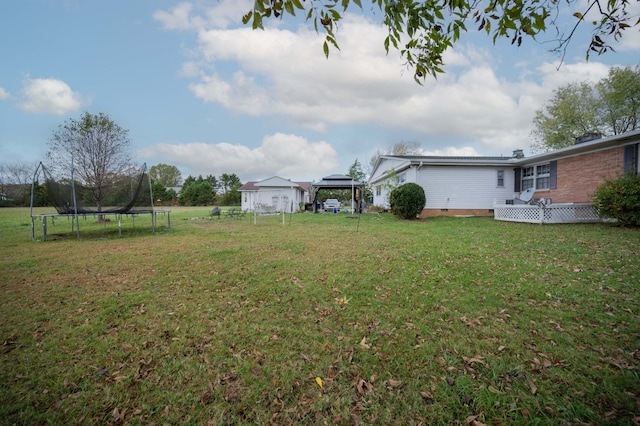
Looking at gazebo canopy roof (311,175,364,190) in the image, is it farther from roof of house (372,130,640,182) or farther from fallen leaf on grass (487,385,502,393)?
fallen leaf on grass (487,385,502,393)

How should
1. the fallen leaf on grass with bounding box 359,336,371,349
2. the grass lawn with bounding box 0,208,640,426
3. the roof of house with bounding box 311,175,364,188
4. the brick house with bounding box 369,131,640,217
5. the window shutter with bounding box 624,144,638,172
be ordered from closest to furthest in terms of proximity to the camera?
the grass lawn with bounding box 0,208,640,426, the fallen leaf on grass with bounding box 359,336,371,349, the window shutter with bounding box 624,144,638,172, the brick house with bounding box 369,131,640,217, the roof of house with bounding box 311,175,364,188

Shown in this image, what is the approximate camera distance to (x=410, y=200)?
46.5 ft

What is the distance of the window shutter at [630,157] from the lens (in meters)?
10.2

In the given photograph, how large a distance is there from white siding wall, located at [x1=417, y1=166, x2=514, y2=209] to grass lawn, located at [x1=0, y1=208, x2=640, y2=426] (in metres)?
10.8

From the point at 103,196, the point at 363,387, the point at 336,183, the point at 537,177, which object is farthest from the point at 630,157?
the point at 103,196

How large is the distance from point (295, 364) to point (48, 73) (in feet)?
69.2

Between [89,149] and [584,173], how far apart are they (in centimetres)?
2703

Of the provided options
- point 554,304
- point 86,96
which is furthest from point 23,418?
point 86,96

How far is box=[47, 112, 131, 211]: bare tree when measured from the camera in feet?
51.4

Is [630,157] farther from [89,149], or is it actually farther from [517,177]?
[89,149]

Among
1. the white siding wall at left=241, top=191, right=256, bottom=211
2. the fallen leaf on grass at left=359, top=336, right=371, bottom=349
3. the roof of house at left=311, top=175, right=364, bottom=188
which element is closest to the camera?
the fallen leaf on grass at left=359, top=336, right=371, bottom=349

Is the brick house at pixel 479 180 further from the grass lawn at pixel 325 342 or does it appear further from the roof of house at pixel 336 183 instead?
the grass lawn at pixel 325 342

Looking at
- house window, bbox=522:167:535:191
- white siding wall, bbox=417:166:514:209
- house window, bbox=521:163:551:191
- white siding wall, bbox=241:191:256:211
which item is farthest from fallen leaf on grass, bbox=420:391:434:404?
white siding wall, bbox=241:191:256:211

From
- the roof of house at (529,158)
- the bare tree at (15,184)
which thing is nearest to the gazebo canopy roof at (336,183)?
the roof of house at (529,158)
